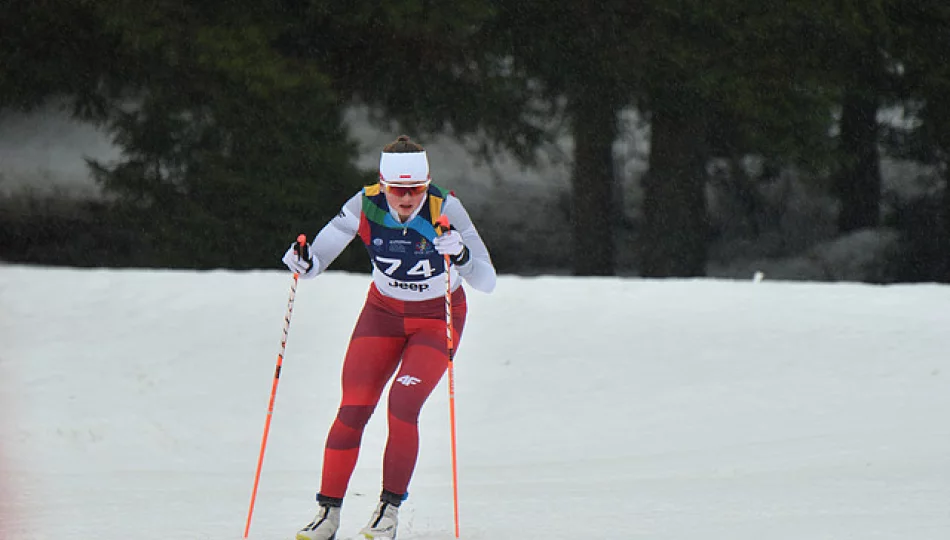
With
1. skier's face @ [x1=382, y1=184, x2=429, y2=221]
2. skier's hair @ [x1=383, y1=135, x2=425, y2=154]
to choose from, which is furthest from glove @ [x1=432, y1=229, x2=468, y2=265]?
skier's hair @ [x1=383, y1=135, x2=425, y2=154]

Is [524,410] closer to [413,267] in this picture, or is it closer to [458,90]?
[413,267]

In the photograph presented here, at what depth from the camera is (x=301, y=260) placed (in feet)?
20.2

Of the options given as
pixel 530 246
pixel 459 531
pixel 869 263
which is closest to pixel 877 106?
pixel 869 263

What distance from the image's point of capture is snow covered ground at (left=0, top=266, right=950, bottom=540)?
294 inches

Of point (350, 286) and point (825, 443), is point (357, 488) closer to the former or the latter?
point (825, 443)

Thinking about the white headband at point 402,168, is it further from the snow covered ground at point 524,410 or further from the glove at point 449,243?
the snow covered ground at point 524,410

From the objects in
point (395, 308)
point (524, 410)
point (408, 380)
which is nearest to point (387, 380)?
point (408, 380)

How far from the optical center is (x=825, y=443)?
31.6ft

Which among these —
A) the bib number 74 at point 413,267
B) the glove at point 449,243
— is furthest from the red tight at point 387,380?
the glove at point 449,243

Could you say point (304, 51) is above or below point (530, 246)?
above

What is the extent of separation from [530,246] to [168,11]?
6.52 m

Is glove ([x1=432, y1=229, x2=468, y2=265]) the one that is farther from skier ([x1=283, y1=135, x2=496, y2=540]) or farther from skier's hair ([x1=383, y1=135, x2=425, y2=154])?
skier's hair ([x1=383, y1=135, x2=425, y2=154])

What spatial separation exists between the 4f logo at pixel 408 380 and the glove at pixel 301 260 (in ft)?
1.99

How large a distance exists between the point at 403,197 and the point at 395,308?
55 centimetres
